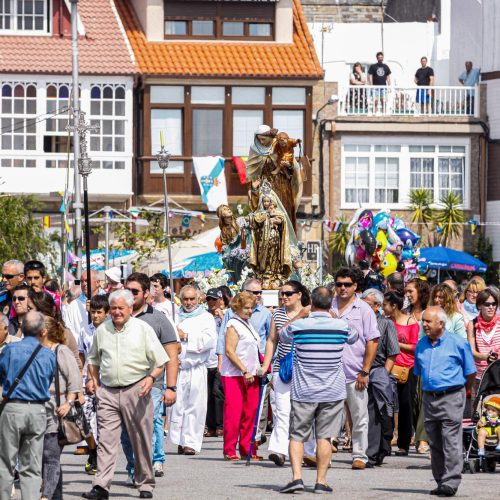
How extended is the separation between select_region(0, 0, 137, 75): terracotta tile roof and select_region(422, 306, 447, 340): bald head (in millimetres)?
32780

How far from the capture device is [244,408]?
18438 millimetres

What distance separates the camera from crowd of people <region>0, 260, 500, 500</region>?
45.3ft

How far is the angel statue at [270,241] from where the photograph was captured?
90.8 feet

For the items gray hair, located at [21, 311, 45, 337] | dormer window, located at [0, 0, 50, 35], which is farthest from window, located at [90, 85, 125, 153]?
gray hair, located at [21, 311, 45, 337]

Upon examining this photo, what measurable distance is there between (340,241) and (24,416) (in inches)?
1383

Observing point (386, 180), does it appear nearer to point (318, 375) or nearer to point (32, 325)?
point (318, 375)

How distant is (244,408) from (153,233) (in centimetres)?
2733

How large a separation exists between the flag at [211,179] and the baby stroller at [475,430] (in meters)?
30.2

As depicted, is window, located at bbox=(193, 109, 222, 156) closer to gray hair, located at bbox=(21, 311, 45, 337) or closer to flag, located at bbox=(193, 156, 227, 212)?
flag, located at bbox=(193, 156, 227, 212)

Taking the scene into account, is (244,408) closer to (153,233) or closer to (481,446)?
(481,446)

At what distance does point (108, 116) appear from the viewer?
47969 millimetres

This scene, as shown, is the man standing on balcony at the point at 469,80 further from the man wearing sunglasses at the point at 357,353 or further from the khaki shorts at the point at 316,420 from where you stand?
the khaki shorts at the point at 316,420

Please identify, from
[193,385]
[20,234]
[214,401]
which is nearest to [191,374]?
[193,385]

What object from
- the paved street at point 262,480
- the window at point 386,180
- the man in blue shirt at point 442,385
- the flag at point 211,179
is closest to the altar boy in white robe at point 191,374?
the paved street at point 262,480
